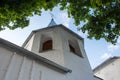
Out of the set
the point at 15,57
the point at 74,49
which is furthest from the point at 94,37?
the point at 15,57

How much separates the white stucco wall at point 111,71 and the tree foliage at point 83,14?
553 centimetres

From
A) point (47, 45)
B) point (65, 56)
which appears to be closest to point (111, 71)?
point (65, 56)

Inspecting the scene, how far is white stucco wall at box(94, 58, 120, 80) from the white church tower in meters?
3.40

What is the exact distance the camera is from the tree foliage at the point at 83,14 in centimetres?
1062

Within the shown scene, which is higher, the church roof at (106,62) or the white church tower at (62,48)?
the white church tower at (62,48)

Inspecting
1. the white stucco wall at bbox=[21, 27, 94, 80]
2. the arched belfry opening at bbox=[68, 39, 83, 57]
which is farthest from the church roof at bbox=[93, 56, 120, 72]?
the arched belfry opening at bbox=[68, 39, 83, 57]

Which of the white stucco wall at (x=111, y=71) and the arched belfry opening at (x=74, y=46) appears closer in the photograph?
the arched belfry opening at (x=74, y=46)

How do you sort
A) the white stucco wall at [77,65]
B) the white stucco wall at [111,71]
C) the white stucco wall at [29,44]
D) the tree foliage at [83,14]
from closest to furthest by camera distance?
the tree foliage at [83,14]
the white stucco wall at [77,65]
the white stucco wall at [29,44]
the white stucco wall at [111,71]

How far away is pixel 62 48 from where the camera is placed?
527 inches

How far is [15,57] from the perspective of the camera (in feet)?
31.2

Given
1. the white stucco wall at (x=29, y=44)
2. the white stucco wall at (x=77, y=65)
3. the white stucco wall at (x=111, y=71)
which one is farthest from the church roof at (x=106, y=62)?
the white stucco wall at (x=29, y=44)

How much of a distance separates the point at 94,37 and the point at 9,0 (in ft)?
17.8

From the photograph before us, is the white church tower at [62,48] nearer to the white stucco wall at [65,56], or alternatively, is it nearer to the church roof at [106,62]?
the white stucco wall at [65,56]

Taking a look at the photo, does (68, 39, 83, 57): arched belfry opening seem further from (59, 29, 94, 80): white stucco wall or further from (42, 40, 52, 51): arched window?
(42, 40, 52, 51): arched window
